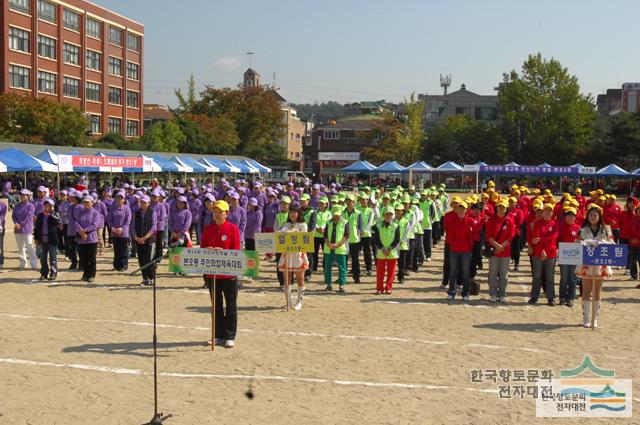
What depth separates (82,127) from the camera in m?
51.7

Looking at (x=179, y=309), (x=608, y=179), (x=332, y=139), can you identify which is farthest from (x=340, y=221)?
(x=332, y=139)

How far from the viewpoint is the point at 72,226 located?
15078mm

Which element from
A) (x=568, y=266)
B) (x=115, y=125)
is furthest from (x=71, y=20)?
(x=568, y=266)

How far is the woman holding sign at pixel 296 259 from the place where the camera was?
38.0 feet

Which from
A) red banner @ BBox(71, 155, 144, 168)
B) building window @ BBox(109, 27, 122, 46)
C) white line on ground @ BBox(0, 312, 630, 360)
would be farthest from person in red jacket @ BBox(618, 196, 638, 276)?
building window @ BBox(109, 27, 122, 46)

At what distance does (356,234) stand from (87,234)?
217 inches

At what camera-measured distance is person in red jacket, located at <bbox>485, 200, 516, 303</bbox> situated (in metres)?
12.5

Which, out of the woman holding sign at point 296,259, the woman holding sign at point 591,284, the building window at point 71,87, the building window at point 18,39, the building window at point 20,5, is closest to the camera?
the woman holding sign at point 591,284

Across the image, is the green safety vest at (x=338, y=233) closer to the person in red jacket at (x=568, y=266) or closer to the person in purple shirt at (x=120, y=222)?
the person in red jacket at (x=568, y=266)

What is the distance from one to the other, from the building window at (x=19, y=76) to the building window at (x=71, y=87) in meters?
4.88

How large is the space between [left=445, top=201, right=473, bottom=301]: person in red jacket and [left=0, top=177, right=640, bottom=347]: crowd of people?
0.02 meters

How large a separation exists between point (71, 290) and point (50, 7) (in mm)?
55112

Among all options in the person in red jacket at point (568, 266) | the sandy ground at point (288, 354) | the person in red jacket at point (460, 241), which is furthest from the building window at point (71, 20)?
the person in red jacket at point (568, 266)

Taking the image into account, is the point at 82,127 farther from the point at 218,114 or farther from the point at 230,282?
the point at 230,282
